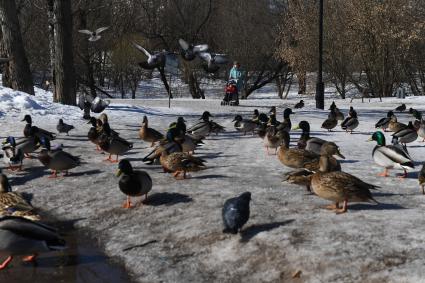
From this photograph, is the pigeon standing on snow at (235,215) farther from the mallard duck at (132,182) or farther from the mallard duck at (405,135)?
the mallard duck at (405,135)

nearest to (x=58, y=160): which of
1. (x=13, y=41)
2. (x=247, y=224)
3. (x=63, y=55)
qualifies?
(x=247, y=224)

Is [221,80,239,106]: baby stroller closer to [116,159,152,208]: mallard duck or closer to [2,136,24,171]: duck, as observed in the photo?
[2,136,24,171]: duck

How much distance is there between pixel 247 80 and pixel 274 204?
3798cm

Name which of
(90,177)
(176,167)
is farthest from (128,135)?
(176,167)

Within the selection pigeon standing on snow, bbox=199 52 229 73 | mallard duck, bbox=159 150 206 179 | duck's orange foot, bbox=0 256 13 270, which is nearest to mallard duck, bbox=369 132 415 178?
mallard duck, bbox=159 150 206 179

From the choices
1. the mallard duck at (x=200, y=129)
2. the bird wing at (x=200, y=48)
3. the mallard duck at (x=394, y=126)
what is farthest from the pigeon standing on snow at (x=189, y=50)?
the mallard duck at (x=394, y=126)

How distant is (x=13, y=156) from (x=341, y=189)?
22.8 ft

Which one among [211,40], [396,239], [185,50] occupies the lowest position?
[396,239]

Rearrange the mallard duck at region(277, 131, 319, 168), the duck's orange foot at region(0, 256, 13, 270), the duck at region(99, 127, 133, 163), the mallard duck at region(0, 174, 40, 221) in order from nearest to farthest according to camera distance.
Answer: the duck's orange foot at region(0, 256, 13, 270) → the mallard duck at region(0, 174, 40, 221) → the mallard duck at region(277, 131, 319, 168) → the duck at region(99, 127, 133, 163)

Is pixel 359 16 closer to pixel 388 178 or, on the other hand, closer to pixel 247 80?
pixel 247 80

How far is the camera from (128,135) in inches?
644

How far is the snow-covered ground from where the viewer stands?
6.30 meters

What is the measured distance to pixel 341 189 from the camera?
762 centimetres

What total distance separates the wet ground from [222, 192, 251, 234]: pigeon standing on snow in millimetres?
1389
